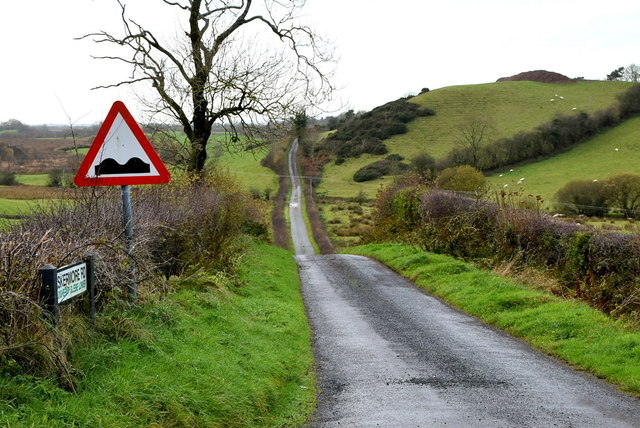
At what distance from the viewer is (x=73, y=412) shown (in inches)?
183

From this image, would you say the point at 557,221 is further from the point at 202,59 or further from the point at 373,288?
the point at 202,59

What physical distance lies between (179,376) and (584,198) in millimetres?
53300

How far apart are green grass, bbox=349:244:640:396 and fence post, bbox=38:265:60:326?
6471 mm

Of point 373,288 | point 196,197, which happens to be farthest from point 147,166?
point 373,288

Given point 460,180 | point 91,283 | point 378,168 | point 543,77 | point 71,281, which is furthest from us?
point 543,77

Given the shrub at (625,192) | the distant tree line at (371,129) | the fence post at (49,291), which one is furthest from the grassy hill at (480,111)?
the fence post at (49,291)

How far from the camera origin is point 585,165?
258 ft

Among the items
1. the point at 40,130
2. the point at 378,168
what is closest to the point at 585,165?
the point at 378,168

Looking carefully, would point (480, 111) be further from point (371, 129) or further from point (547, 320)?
point (547, 320)

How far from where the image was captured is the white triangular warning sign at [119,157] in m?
6.75

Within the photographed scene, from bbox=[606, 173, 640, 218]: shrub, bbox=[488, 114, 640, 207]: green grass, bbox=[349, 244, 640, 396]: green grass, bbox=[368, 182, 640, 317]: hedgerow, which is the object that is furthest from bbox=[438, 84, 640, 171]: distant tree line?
bbox=[349, 244, 640, 396]: green grass

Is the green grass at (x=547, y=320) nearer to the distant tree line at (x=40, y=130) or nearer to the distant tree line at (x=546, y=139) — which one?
the distant tree line at (x=40, y=130)

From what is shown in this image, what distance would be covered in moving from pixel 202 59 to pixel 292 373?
17.6m

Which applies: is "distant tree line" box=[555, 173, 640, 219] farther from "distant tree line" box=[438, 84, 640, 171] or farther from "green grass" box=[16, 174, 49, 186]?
"green grass" box=[16, 174, 49, 186]
